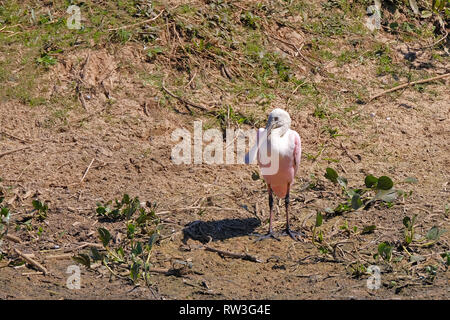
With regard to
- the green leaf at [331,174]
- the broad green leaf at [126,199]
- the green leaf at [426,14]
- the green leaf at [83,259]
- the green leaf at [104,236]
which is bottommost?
the green leaf at [83,259]

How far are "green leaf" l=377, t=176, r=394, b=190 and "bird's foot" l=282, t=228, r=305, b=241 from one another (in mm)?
875

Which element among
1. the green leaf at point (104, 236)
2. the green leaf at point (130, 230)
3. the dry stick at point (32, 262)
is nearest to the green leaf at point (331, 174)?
the green leaf at point (130, 230)

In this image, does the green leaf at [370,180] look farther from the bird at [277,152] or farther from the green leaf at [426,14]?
the green leaf at [426,14]

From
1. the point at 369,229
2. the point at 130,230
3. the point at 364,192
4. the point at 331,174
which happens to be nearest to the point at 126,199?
the point at 130,230

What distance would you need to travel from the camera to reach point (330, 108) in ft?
29.0

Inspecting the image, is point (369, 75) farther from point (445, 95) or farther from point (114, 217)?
point (114, 217)

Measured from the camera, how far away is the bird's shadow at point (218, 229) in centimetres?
656

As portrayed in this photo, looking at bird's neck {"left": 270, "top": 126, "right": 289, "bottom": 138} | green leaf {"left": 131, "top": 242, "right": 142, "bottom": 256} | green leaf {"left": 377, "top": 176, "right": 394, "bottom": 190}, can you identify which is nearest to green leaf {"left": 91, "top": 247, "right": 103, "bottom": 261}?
green leaf {"left": 131, "top": 242, "right": 142, "bottom": 256}

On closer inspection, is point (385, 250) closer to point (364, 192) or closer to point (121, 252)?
point (364, 192)

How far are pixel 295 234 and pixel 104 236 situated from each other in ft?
6.18

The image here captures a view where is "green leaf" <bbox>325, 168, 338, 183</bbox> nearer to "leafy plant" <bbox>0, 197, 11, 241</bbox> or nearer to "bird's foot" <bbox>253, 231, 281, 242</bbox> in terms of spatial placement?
"bird's foot" <bbox>253, 231, 281, 242</bbox>

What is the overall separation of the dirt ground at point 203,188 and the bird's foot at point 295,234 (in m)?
0.05

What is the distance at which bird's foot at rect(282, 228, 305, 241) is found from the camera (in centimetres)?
662

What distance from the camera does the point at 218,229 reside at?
675 cm
